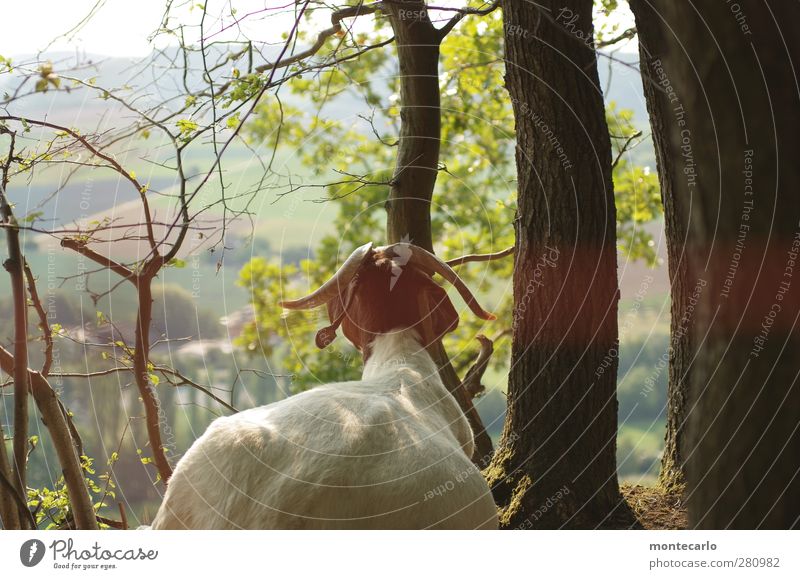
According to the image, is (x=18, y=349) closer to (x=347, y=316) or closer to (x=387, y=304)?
(x=347, y=316)

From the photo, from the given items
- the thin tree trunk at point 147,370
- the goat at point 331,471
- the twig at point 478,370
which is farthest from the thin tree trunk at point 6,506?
the twig at point 478,370

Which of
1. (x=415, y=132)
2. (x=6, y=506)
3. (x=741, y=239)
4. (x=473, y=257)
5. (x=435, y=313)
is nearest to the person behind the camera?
(x=741, y=239)

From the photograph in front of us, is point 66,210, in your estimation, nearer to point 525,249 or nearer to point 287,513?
point 287,513

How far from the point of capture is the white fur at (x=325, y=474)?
302cm

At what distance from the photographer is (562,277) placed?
4727 millimetres

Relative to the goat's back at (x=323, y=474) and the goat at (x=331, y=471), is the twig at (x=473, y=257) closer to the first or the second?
the goat at (x=331, y=471)

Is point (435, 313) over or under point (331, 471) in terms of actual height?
over

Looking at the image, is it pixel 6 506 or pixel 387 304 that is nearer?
pixel 6 506

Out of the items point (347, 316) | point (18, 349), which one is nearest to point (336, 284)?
point (347, 316)

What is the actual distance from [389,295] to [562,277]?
3.80 ft

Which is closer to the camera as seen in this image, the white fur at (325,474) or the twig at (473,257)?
the white fur at (325,474)

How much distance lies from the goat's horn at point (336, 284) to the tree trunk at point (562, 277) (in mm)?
1241
